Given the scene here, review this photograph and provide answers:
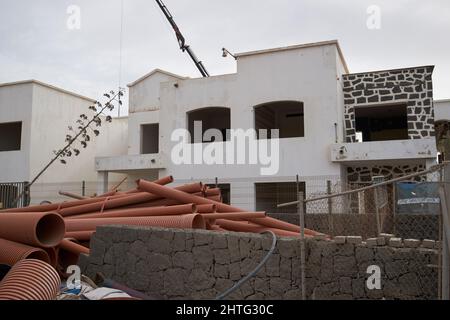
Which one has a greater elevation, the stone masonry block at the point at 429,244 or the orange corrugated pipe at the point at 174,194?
the orange corrugated pipe at the point at 174,194

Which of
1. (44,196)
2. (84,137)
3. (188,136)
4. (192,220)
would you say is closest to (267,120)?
(188,136)

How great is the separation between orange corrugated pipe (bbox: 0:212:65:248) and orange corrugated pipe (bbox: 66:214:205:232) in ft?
3.93

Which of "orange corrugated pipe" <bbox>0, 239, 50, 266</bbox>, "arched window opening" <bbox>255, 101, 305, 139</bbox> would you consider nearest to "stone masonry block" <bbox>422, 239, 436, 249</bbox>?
"orange corrugated pipe" <bbox>0, 239, 50, 266</bbox>

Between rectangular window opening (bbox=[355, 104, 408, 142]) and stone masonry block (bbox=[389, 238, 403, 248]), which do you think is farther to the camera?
rectangular window opening (bbox=[355, 104, 408, 142])

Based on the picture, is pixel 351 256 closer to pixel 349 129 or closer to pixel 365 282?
pixel 365 282

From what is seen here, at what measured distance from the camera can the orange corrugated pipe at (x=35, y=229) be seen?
512cm

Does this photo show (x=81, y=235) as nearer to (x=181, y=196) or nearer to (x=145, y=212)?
(x=145, y=212)

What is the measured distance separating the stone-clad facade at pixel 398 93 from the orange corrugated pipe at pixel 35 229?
36.7 ft

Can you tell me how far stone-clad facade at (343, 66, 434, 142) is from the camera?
1369cm

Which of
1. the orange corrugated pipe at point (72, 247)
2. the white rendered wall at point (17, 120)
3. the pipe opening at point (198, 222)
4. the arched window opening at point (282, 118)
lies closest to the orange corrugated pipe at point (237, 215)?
the pipe opening at point (198, 222)

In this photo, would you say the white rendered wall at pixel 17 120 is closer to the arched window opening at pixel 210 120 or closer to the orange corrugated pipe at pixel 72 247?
the arched window opening at pixel 210 120

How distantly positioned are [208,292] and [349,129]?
414 inches

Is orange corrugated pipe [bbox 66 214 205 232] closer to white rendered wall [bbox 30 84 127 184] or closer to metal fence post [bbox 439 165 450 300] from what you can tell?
metal fence post [bbox 439 165 450 300]

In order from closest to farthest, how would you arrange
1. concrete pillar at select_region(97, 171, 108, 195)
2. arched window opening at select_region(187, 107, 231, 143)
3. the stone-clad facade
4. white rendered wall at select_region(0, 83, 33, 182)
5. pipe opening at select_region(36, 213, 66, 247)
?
pipe opening at select_region(36, 213, 66, 247)
the stone-clad facade
concrete pillar at select_region(97, 171, 108, 195)
arched window opening at select_region(187, 107, 231, 143)
white rendered wall at select_region(0, 83, 33, 182)
